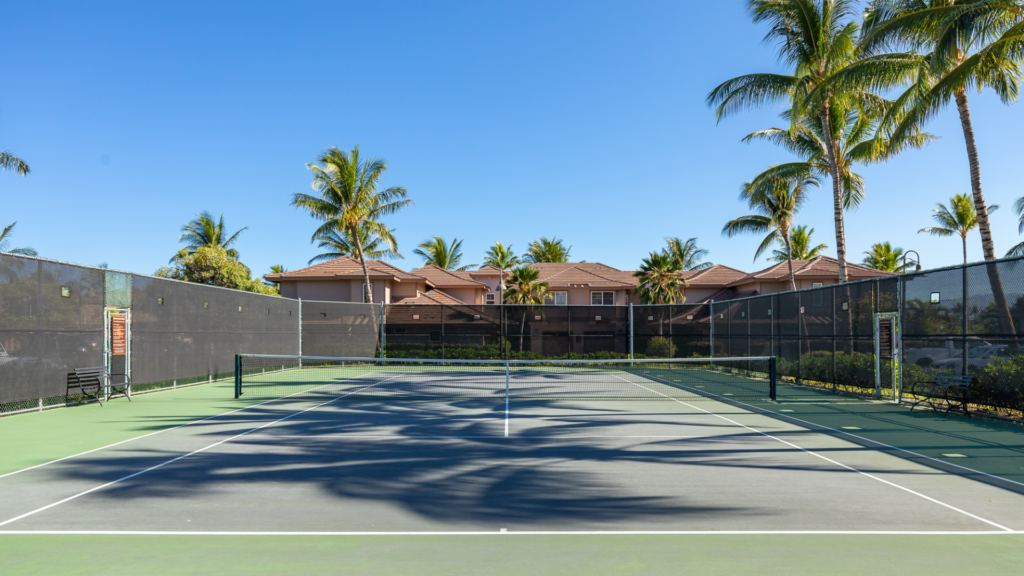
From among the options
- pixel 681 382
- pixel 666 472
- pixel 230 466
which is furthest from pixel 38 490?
pixel 681 382

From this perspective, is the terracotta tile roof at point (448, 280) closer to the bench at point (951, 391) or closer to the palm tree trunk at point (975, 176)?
the palm tree trunk at point (975, 176)

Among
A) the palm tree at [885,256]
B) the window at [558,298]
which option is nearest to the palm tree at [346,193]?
the window at [558,298]

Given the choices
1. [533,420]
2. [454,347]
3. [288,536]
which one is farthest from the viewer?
[454,347]

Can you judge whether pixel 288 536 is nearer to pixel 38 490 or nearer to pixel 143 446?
pixel 38 490

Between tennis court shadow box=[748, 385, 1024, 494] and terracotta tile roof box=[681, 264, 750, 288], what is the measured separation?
92.7 ft

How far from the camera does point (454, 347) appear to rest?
2617 cm

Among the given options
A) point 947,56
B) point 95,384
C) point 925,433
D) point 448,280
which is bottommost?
point 925,433

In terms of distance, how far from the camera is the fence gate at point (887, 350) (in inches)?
536

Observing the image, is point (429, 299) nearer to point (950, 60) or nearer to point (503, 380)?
point (503, 380)

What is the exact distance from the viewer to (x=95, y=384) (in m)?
13.0

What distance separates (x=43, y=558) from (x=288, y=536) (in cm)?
172

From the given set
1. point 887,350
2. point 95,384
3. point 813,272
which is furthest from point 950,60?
point 813,272

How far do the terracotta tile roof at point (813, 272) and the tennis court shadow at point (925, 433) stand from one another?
84.7ft

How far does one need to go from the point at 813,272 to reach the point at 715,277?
6.55 meters
